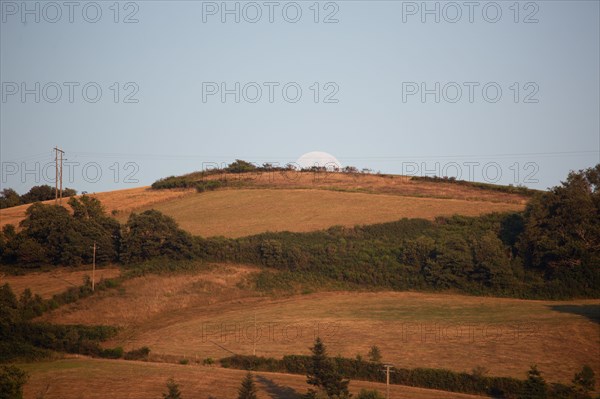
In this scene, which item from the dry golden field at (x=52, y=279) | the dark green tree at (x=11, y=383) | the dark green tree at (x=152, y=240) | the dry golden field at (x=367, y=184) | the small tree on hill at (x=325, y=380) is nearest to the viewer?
the small tree on hill at (x=325, y=380)

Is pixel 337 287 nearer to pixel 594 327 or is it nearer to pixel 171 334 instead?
pixel 171 334

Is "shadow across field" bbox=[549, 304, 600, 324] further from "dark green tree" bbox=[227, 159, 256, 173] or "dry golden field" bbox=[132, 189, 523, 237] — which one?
"dark green tree" bbox=[227, 159, 256, 173]

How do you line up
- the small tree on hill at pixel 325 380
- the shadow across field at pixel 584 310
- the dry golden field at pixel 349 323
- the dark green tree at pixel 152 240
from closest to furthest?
the small tree on hill at pixel 325 380 → the dry golden field at pixel 349 323 → the shadow across field at pixel 584 310 → the dark green tree at pixel 152 240

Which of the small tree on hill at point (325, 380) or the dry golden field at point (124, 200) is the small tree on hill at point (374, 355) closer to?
the small tree on hill at point (325, 380)

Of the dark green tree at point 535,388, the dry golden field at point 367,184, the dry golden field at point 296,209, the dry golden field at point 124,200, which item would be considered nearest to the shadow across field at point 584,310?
the dark green tree at point 535,388

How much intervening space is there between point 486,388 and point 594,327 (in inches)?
516

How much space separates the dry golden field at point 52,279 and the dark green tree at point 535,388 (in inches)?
1696

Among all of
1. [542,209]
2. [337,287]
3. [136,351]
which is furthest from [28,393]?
[542,209]

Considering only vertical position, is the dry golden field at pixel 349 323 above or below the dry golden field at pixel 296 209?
below

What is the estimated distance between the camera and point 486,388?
41969mm

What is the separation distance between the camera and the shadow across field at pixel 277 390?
41.9 meters

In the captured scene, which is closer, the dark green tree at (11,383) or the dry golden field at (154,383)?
the dark green tree at (11,383)

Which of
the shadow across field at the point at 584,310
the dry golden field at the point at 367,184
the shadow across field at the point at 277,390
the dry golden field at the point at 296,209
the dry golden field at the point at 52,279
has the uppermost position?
Answer: the dry golden field at the point at 367,184

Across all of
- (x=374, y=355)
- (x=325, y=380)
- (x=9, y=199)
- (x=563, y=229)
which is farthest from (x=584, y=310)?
(x=9, y=199)
